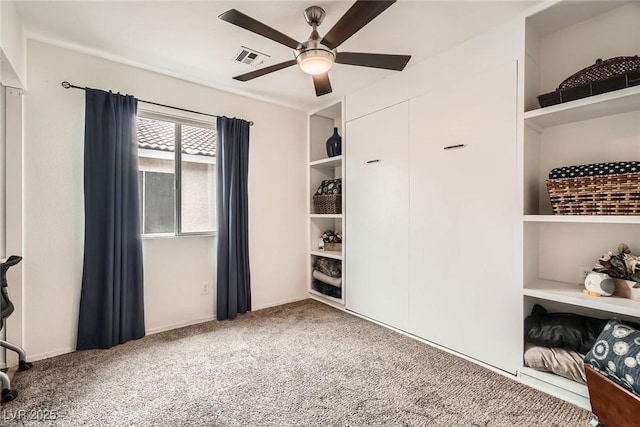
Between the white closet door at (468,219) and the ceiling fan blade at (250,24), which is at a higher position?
the ceiling fan blade at (250,24)

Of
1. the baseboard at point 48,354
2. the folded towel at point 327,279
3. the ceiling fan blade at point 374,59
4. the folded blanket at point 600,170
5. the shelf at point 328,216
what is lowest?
the baseboard at point 48,354

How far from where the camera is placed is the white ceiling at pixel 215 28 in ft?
6.33

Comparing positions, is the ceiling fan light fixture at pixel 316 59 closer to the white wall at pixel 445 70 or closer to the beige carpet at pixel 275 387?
the white wall at pixel 445 70

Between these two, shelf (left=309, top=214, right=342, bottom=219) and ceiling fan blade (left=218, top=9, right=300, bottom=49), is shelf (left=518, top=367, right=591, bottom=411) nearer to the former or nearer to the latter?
shelf (left=309, top=214, right=342, bottom=219)

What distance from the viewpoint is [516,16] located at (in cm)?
201

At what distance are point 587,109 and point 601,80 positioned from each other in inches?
7.2

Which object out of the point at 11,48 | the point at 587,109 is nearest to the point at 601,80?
the point at 587,109

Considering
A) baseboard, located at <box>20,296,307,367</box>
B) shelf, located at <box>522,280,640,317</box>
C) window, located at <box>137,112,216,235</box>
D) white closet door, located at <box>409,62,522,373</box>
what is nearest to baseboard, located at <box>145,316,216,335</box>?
baseboard, located at <box>20,296,307,367</box>

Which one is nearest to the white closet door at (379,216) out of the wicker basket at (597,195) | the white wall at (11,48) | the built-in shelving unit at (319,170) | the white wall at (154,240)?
the built-in shelving unit at (319,170)

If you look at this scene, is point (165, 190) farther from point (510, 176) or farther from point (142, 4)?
point (510, 176)

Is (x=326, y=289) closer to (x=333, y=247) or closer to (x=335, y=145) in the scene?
(x=333, y=247)

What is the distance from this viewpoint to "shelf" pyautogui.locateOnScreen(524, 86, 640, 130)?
167 centimetres

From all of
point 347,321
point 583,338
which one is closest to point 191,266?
point 347,321

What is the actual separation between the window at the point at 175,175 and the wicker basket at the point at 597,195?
9.58 feet
